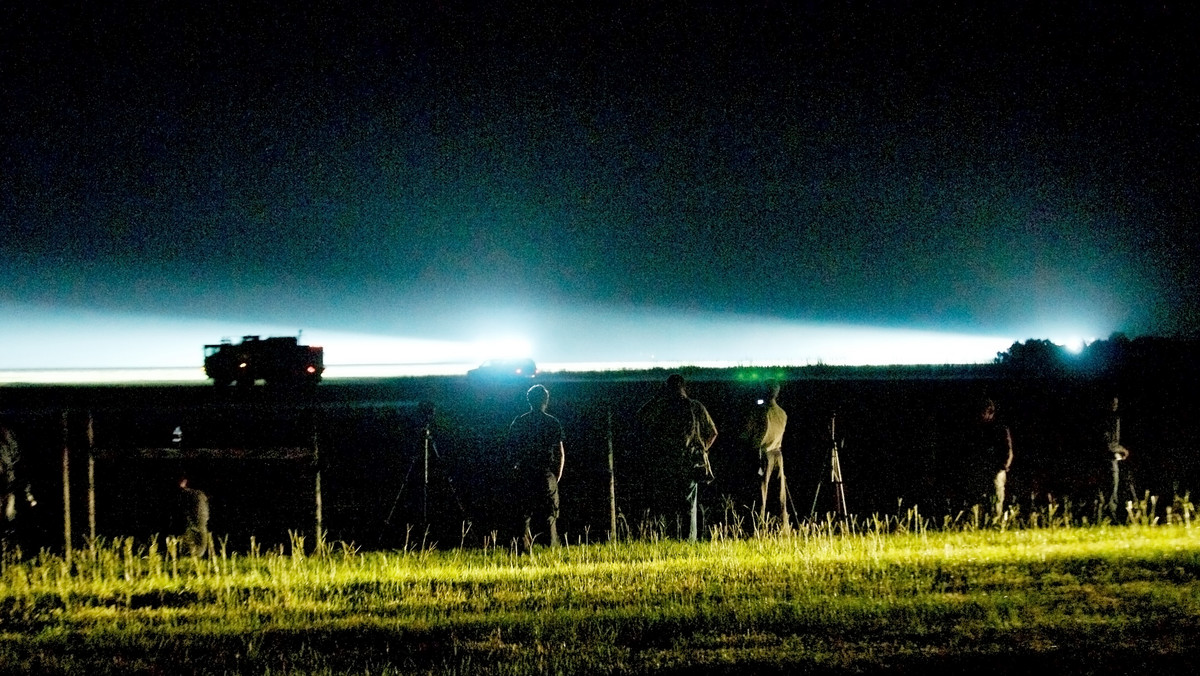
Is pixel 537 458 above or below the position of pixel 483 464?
above

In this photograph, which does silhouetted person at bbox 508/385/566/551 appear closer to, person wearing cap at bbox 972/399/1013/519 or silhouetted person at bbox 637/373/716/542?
silhouetted person at bbox 637/373/716/542

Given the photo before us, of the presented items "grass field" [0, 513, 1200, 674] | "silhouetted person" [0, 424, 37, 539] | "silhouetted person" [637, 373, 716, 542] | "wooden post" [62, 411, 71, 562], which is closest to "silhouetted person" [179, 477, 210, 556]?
"grass field" [0, 513, 1200, 674]

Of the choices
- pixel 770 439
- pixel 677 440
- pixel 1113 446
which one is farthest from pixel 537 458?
pixel 1113 446

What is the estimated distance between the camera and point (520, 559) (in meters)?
10.4

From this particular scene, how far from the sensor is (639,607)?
790 cm

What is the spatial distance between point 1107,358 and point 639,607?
45436mm

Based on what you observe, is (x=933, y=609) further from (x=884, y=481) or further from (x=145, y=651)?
(x=884, y=481)

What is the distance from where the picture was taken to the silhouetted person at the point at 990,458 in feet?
40.1

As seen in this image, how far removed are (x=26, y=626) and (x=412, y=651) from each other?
351 centimetres

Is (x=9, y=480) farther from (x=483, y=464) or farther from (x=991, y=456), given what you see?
(x=991, y=456)

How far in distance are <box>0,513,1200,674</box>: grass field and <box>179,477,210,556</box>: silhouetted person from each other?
286 mm

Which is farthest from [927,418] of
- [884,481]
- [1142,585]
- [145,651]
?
[145,651]

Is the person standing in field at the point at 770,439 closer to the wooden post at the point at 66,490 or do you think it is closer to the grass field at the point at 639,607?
the grass field at the point at 639,607

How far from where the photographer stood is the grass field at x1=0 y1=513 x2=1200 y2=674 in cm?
638
